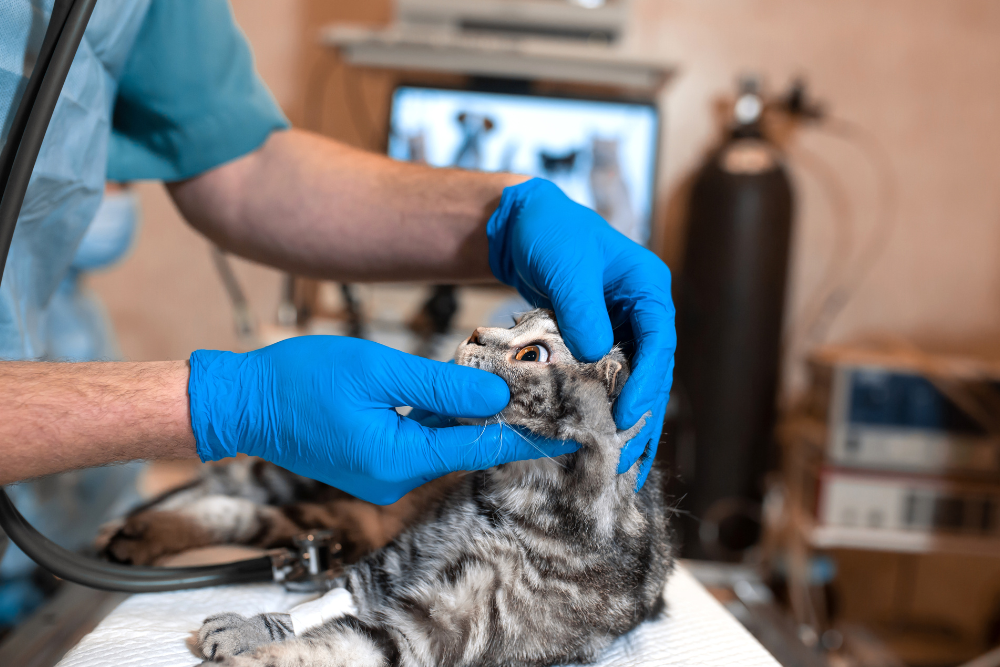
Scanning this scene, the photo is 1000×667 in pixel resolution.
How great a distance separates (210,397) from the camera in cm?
55

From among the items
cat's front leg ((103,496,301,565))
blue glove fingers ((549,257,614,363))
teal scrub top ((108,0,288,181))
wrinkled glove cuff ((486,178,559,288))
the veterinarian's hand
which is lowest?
cat's front leg ((103,496,301,565))

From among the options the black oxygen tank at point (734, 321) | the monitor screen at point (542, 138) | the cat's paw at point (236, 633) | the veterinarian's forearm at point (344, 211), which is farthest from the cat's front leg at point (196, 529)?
the black oxygen tank at point (734, 321)

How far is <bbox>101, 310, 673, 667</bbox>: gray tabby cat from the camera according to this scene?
580 millimetres

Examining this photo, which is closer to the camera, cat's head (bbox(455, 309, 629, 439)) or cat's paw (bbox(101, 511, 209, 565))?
cat's head (bbox(455, 309, 629, 439))

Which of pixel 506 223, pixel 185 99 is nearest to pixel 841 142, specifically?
pixel 506 223

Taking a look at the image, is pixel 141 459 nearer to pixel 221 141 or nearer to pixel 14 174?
pixel 14 174

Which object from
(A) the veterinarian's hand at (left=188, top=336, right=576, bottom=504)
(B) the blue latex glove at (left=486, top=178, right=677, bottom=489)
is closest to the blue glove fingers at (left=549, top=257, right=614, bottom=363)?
(B) the blue latex glove at (left=486, top=178, right=677, bottom=489)

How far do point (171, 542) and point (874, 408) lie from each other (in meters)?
1.62

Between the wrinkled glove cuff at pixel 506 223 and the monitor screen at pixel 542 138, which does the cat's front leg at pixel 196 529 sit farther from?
the monitor screen at pixel 542 138

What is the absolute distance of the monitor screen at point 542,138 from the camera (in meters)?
1.84

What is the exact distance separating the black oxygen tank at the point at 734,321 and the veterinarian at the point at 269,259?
1.15 m

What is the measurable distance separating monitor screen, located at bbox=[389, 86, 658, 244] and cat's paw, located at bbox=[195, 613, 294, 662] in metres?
1.45

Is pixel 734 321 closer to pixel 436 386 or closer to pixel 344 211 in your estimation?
pixel 344 211

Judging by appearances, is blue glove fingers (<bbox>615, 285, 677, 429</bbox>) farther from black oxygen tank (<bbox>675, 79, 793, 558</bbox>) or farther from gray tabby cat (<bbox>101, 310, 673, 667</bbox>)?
black oxygen tank (<bbox>675, 79, 793, 558</bbox>)
